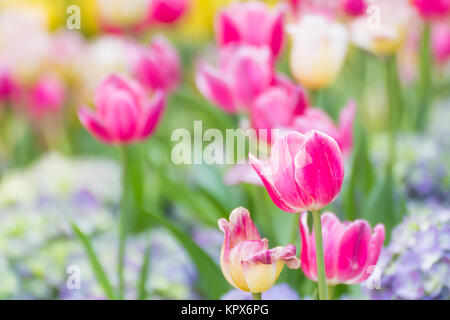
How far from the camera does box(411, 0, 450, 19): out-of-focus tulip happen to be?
0.96 m

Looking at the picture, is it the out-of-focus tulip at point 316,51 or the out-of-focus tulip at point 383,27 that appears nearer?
the out-of-focus tulip at point 316,51

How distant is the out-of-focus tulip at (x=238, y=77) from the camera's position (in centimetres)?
74

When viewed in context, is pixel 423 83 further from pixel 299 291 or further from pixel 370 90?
pixel 299 291

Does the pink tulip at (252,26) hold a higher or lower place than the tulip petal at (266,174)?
higher

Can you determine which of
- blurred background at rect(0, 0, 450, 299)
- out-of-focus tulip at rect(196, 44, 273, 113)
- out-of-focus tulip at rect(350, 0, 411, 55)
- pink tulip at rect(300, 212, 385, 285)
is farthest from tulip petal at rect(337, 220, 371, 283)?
out-of-focus tulip at rect(350, 0, 411, 55)

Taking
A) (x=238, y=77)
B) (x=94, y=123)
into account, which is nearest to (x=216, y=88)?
(x=238, y=77)

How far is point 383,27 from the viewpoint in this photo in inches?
34.6

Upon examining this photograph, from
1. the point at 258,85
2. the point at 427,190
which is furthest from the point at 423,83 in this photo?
the point at 258,85

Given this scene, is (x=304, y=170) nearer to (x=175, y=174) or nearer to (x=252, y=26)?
(x=252, y=26)

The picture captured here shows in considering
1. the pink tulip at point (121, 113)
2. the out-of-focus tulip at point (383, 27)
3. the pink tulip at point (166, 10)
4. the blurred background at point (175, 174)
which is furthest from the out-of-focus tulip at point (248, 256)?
the pink tulip at point (166, 10)

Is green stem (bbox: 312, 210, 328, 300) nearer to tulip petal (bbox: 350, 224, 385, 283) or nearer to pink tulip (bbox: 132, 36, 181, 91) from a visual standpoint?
tulip petal (bbox: 350, 224, 385, 283)

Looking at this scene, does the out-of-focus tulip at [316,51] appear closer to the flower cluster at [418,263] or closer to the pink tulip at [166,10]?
the flower cluster at [418,263]

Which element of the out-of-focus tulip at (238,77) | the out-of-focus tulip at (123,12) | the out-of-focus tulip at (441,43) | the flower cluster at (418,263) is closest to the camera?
the flower cluster at (418,263)

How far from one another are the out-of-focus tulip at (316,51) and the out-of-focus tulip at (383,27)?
0.35 feet
